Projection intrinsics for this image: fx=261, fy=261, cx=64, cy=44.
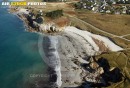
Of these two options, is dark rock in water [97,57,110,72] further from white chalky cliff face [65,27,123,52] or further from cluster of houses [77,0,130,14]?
cluster of houses [77,0,130,14]

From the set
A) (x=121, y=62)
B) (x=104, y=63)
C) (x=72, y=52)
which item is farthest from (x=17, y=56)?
(x=121, y=62)

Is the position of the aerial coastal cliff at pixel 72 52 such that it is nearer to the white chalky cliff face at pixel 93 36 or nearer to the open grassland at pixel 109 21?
the white chalky cliff face at pixel 93 36

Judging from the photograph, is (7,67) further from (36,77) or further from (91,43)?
(91,43)

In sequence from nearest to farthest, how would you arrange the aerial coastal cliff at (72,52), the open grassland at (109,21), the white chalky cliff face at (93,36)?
the aerial coastal cliff at (72,52), the white chalky cliff face at (93,36), the open grassland at (109,21)

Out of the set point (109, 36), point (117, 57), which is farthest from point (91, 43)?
point (117, 57)

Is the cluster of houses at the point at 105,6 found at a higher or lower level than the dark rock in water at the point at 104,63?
higher


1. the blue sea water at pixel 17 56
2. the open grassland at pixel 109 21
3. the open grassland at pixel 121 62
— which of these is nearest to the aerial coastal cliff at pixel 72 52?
the open grassland at pixel 121 62
